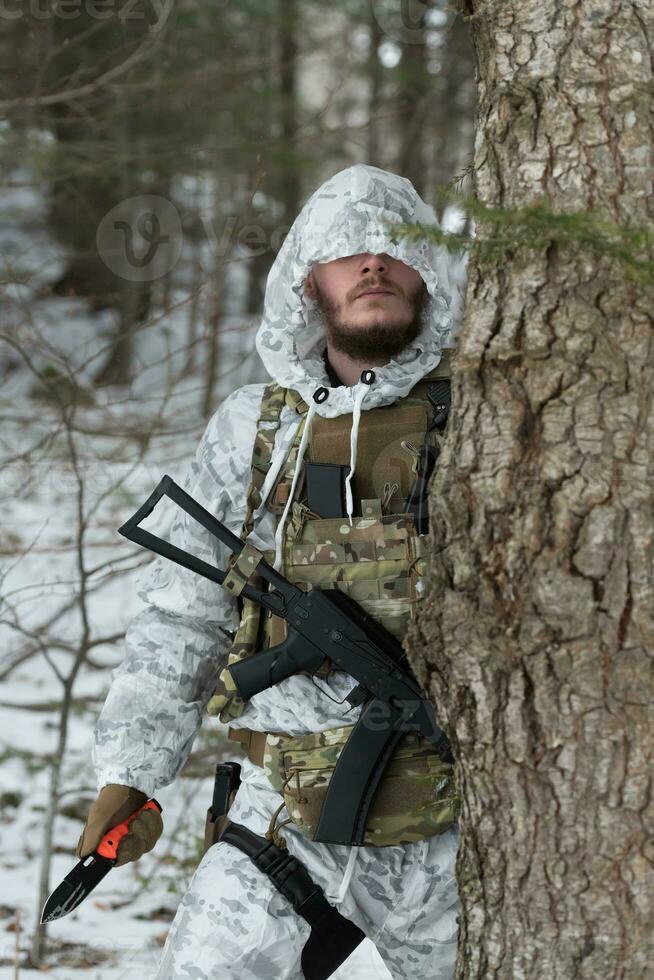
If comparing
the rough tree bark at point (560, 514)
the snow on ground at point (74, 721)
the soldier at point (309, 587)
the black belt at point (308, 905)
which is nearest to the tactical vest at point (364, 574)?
the soldier at point (309, 587)

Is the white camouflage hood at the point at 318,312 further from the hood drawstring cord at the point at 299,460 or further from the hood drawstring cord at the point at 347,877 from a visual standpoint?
the hood drawstring cord at the point at 347,877

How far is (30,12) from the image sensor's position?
5562 millimetres

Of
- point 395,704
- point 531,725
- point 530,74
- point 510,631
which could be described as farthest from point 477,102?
point 395,704

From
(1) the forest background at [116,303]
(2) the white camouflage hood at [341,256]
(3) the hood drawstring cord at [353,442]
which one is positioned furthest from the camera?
(1) the forest background at [116,303]

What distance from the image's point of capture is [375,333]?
2.61 meters

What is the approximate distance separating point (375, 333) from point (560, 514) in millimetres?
1105

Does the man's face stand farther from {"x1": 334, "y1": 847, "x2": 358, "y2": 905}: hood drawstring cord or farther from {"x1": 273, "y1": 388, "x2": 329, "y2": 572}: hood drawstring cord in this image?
{"x1": 334, "y1": 847, "x2": 358, "y2": 905}: hood drawstring cord

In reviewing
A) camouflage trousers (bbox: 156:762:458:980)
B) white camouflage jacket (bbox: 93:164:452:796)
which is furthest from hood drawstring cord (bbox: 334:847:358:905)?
white camouflage jacket (bbox: 93:164:452:796)

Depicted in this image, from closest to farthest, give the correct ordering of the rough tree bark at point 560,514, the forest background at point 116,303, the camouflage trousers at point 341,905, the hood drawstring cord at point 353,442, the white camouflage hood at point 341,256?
the rough tree bark at point 560,514, the camouflage trousers at point 341,905, the hood drawstring cord at point 353,442, the white camouflage hood at point 341,256, the forest background at point 116,303

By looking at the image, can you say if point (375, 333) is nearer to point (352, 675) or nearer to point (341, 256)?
point (341, 256)

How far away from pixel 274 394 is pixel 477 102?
41.1 inches

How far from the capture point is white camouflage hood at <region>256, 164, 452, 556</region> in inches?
99.0

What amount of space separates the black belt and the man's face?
120 cm

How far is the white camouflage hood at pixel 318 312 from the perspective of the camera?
251 centimetres
